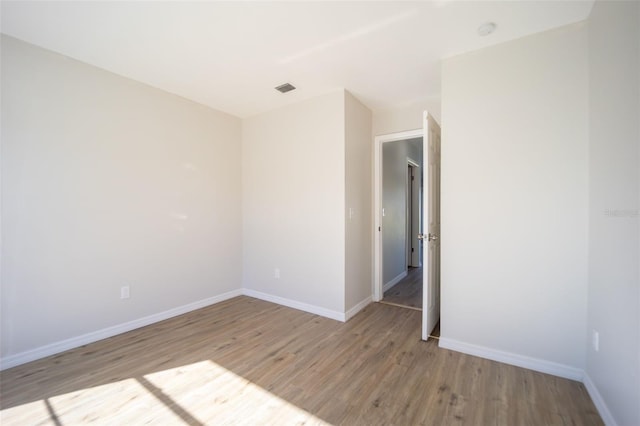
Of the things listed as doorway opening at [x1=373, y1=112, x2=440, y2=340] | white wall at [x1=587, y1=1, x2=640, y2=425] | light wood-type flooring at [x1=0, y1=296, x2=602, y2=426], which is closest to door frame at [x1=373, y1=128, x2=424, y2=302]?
doorway opening at [x1=373, y1=112, x2=440, y2=340]

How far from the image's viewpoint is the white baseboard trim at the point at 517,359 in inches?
Answer: 77.0

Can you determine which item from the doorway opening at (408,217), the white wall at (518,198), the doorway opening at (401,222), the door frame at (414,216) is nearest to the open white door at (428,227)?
the doorway opening at (408,217)

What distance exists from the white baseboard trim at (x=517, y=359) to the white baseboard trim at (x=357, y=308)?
40.0 inches

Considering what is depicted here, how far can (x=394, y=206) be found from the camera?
4.55 meters

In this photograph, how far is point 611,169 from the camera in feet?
5.20

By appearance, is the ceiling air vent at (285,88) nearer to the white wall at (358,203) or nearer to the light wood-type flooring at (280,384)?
the white wall at (358,203)

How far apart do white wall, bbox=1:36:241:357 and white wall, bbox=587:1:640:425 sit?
146 inches

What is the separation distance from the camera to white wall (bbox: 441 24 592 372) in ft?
6.39

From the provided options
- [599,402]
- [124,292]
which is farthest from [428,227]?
[124,292]

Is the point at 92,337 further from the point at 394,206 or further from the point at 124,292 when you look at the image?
the point at 394,206

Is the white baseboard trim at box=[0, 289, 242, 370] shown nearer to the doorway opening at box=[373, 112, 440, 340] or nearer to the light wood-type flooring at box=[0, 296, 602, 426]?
the light wood-type flooring at box=[0, 296, 602, 426]

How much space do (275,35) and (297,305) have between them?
2866 mm

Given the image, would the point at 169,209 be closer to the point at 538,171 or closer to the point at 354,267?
the point at 354,267

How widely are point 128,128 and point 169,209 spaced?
92cm
